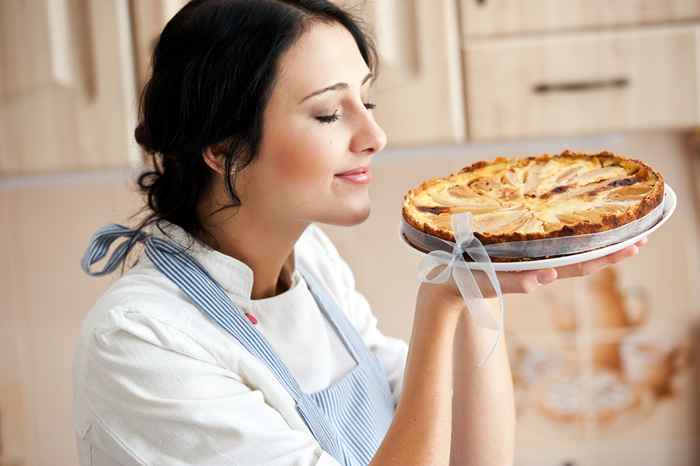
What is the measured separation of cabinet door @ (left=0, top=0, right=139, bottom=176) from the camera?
1.83m

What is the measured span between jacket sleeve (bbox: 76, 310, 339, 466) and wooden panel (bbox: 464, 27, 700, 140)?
948 millimetres

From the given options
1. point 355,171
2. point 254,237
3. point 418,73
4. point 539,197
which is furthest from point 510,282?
point 418,73

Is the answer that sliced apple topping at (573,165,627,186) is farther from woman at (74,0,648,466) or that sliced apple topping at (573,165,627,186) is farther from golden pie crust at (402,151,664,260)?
woman at (74,0,648,466)

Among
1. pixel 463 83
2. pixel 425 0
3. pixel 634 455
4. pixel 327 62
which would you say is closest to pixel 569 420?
pixel 634 455

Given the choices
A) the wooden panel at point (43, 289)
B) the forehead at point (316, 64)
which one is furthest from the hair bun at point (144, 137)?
the wooden panel at point (43, 289)

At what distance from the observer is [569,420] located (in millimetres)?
2188

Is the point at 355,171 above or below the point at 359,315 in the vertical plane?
above

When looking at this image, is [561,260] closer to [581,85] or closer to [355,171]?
[355,171]

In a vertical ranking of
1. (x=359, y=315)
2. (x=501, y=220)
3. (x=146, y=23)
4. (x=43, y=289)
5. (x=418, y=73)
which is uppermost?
(x=146, y=23)

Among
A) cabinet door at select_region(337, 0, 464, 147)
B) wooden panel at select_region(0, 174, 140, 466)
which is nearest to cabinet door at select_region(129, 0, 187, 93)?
cabinet door at select_region(337, 0, 464, 147)

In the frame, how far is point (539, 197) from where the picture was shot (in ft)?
3.46

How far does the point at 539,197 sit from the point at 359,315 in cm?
45

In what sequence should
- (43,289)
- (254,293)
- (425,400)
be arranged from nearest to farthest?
1. (425,400)
2. (254,293)
3. (43,289)

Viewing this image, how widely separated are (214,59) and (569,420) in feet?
4.68
